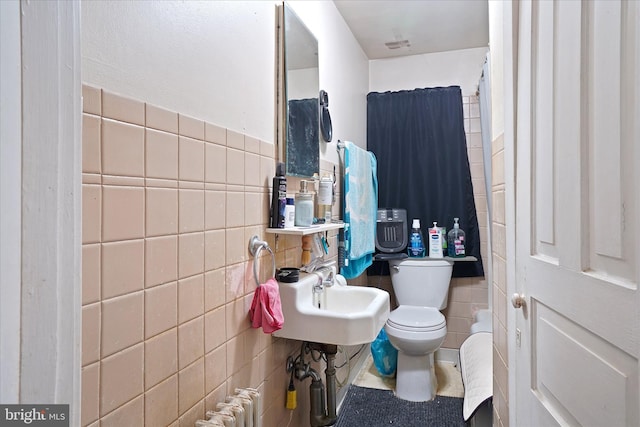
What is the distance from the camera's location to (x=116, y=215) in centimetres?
76

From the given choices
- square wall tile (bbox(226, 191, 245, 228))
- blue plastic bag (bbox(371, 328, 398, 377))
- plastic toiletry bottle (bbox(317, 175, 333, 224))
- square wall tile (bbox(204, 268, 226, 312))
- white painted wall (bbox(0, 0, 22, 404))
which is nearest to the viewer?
white painted wall (bbox(0, 0, 22, 404))

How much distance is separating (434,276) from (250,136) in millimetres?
1904

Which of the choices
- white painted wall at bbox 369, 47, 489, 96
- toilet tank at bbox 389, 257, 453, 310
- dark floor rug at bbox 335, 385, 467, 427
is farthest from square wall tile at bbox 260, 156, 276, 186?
white painted wall at bbox 369, 47, 489, 96

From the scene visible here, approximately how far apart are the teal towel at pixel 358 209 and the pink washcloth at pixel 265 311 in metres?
1.00

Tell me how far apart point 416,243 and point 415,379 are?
3.11 feet

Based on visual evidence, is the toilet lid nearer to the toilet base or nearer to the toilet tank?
the toilet tank

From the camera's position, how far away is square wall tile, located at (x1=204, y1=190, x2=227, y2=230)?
1.05 meters

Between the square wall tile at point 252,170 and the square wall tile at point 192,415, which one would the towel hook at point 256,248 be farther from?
the square wall tile at point 192,415

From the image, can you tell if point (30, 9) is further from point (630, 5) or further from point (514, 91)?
point (514, 91)

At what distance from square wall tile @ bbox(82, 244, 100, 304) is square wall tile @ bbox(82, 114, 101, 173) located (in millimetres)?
153

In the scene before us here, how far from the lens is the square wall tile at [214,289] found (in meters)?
1.05

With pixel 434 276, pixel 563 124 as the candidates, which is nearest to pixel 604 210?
pixel 563 124

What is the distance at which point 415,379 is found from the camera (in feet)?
7.65

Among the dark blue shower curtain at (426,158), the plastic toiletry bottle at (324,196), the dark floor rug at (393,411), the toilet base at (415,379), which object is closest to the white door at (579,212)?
the plastic toiletry bottle at (324,196)
